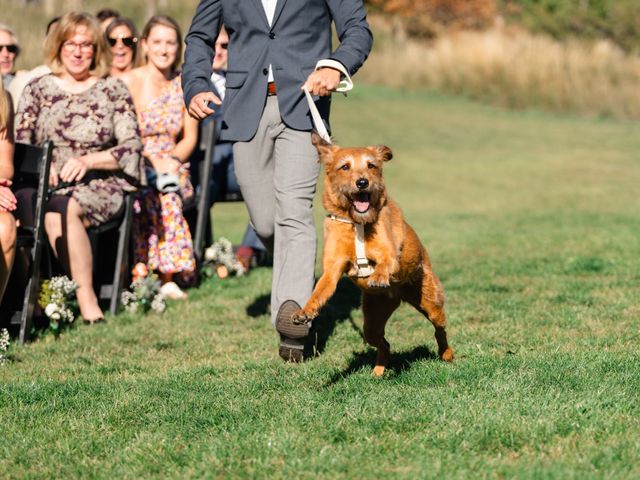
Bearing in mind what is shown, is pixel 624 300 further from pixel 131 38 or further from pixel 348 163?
pixel 131 38

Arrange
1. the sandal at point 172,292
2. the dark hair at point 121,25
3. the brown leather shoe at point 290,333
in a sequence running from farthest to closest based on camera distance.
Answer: the dark hair at point 121,25, the sandal at point 172,292, the brown leather shoe at point 290,333

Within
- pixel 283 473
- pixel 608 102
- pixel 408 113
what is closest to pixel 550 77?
pixel 608 102

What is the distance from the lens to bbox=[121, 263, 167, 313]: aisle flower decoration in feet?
25.9

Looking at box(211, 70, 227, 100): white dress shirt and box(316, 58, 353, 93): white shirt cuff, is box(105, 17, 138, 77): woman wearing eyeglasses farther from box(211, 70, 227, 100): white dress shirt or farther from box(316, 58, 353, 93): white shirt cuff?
box(316, 58, 353, 93): white shirt cuff

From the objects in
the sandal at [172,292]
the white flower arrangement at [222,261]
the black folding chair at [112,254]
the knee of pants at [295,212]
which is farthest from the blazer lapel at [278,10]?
the white flower arrangement at [222,261]

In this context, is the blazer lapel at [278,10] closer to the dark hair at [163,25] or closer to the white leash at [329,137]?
the white leash at [329,137]

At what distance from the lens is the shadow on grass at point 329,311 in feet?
21.5

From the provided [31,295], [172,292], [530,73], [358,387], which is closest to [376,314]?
[358,387]

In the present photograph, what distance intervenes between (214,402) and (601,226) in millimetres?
9027

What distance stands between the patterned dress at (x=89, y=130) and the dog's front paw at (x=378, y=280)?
10.9 ft

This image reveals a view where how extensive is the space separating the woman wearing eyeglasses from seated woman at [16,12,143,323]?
111 centimetres

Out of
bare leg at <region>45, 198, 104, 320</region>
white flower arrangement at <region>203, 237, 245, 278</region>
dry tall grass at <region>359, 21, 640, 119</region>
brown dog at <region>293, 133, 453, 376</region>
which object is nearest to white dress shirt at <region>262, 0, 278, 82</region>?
brown dog at <region>293, 133, 453, 376</region>

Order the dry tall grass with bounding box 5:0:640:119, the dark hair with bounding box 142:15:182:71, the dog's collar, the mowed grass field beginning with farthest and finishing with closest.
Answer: the dry tall grass with bounding box 5:0:640:119 < the dark hair with bounding box 142:15:182:71 < the dog's collar < the mowed grass field

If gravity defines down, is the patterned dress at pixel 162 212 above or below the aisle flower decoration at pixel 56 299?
above
